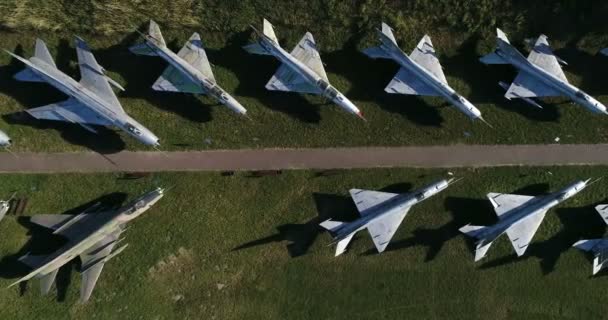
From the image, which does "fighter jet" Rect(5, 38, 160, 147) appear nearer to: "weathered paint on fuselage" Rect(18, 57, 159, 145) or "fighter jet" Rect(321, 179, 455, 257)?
"weathered paint on fuselage" Rect(18, 57, 159, 145)

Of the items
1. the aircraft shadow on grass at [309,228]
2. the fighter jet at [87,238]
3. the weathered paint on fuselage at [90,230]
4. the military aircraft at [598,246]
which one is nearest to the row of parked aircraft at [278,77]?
the weathered paint on fuselage at [90,230]

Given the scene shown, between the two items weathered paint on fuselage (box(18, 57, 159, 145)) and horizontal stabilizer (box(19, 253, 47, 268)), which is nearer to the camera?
weathered paint on fuselage (box(18, 57, 159, 145))

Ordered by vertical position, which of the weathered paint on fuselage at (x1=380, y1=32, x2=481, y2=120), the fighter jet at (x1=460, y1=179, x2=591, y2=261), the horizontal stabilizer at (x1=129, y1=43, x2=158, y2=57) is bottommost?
the horizontal stabilizer at (x1=129, y1=43, x2=158, y2=57)

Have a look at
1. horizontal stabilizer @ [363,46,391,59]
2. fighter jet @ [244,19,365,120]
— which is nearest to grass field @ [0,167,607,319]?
fighter jet @ [244,19,365,120]

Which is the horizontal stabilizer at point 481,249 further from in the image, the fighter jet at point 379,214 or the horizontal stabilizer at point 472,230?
the fighter jet at point 379,214

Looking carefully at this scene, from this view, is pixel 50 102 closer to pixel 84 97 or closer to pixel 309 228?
pixel 84 97

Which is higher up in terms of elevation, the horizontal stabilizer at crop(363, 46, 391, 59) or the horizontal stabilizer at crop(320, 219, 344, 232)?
the horizontal stabilizer at crop(363, 46, 391, 59)
